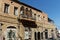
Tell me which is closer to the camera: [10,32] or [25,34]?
[10,32]

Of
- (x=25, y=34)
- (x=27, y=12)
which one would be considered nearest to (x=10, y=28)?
(x=25, y=34)

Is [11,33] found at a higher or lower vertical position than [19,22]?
lower

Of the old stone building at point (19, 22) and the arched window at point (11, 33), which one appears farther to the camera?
the arched window at point (11, 33)

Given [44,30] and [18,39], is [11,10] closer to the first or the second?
[18,39]

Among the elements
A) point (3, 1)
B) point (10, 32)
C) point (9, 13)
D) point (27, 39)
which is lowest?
point (27, 39)

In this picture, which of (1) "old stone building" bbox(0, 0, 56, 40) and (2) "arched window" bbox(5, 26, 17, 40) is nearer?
(1) "old stone building" bbox(0, 0, 56, 40)

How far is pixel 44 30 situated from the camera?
3127 centimetres

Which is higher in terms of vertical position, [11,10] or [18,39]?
[11,10]

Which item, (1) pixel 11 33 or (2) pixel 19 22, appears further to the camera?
(2) pixel 19 22

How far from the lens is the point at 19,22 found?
23.3 meters

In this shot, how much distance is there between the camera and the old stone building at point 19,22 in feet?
67.8

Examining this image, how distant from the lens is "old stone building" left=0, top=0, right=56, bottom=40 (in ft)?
67.8

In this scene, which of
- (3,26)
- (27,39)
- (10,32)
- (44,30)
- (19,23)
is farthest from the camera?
(44,30)

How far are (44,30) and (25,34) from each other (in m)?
8.02
